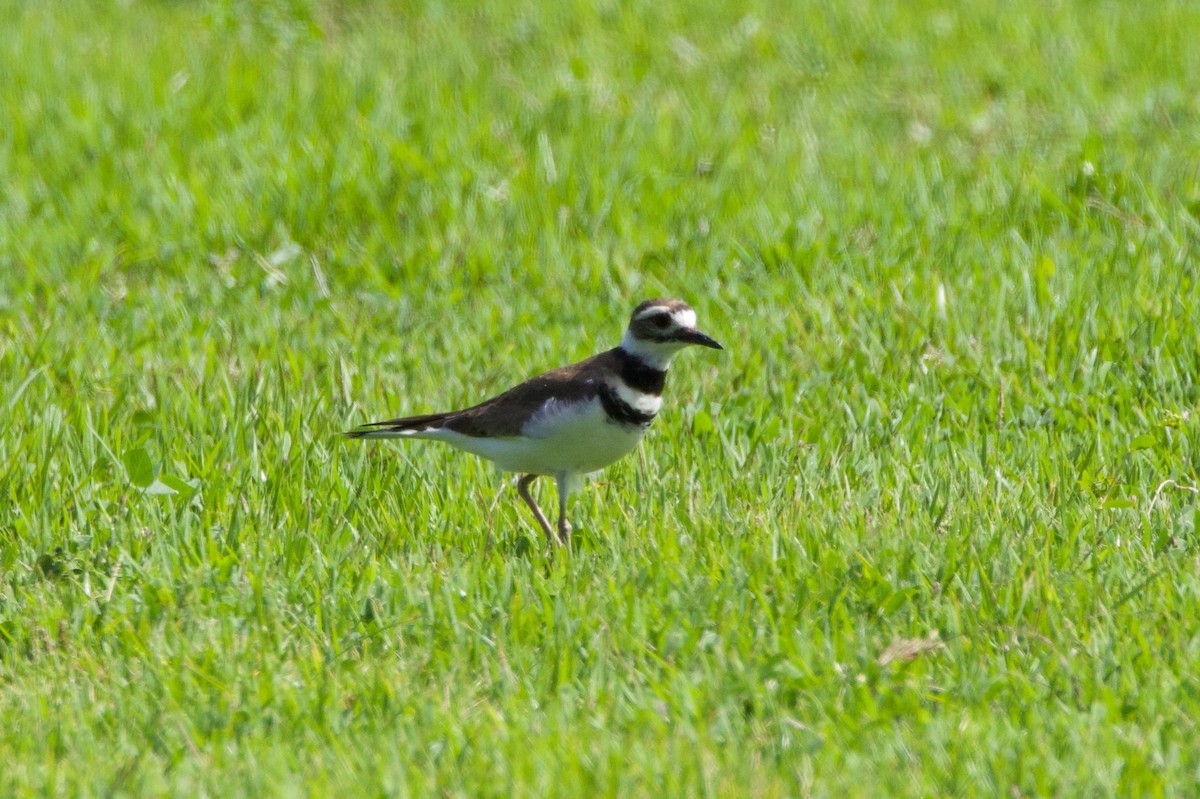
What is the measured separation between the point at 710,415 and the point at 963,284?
5.66 feet

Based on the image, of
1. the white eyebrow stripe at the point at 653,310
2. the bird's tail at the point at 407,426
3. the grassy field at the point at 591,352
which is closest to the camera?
the grassy field at the point at 591,352

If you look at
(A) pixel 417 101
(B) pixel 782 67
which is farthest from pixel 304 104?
(B) pixel 782 67

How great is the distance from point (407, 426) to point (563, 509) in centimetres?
70

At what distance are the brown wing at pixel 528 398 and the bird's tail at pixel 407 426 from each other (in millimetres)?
36

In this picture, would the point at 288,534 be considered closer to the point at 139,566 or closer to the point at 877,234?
the point at 139,566

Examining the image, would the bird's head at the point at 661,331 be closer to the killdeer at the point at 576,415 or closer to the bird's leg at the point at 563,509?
the killdeer at the point at 576,415

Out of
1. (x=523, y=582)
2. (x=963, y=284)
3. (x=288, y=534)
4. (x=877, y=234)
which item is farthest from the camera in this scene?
(x=877, y=234)

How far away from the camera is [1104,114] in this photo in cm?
983

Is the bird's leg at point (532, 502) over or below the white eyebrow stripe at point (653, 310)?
below

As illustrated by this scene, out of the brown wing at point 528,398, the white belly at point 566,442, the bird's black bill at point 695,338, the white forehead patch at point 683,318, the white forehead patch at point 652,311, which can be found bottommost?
the white belly at point 566,442

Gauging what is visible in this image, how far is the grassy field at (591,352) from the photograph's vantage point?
405cm

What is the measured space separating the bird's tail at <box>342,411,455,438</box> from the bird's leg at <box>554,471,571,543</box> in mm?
479

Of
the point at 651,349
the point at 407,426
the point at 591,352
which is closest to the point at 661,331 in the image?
the point at 651,349

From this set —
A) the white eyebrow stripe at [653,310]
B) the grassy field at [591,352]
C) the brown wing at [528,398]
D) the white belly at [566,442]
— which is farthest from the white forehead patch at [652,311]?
the grassy field at [591,352]
